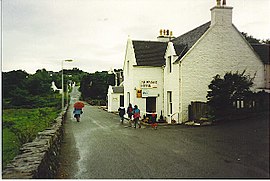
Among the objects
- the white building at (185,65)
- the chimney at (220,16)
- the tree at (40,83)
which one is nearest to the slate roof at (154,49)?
the white building at (185,65)

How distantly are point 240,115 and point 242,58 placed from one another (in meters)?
1.91

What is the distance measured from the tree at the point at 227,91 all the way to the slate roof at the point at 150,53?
16.1ft

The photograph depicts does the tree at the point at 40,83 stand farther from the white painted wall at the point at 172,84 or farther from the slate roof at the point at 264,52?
the white painted wall at the point at 172,84

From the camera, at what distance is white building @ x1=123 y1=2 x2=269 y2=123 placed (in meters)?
10.4

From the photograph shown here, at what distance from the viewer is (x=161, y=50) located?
601 inches

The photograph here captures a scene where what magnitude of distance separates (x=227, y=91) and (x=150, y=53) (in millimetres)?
5984

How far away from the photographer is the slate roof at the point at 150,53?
15.0 meters

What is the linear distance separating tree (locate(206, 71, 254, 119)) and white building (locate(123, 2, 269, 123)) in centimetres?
28

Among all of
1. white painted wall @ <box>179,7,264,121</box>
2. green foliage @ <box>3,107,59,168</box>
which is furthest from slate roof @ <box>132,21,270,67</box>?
green foliage @ <box>3,107,59,168</box>

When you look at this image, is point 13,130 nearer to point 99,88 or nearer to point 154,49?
point 154,49

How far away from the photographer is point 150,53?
1545 centimetres

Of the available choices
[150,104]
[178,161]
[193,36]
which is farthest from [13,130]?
[150,104]

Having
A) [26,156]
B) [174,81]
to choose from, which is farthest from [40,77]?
[174,81]

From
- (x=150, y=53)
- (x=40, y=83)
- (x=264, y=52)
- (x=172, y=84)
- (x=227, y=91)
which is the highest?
(x=150, y=53)
